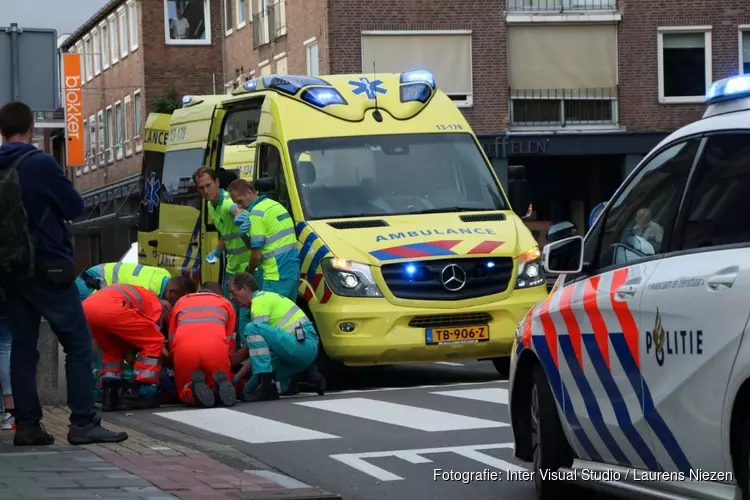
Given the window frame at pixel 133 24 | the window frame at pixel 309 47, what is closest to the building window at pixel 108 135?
the window frame at pixel 133 24

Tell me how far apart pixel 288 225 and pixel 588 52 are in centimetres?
2643

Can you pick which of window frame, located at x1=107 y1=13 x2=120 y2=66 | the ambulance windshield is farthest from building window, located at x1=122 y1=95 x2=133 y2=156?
the ambulance windshield

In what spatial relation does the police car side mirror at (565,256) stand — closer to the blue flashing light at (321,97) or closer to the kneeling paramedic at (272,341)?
the kneeling paramedic at (272,341)

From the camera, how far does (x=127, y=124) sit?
200ft

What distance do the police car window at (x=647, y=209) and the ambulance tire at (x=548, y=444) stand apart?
2.53ft

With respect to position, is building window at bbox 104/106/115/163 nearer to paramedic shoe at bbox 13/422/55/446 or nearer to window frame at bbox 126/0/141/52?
window frame at bbox 126/0/141/52

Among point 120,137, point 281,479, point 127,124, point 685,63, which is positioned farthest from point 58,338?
point 120,137

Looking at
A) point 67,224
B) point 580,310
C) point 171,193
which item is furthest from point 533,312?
point 171,193

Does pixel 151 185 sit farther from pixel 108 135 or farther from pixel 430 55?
pixel 108 135

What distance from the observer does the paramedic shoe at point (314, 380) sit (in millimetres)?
→ 13695

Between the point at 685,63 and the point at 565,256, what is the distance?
3426 centimetres

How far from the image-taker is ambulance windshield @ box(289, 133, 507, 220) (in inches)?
573

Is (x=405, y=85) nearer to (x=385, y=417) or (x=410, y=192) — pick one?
(x=410, y=192)

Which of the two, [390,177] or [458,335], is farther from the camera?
[390,177]
